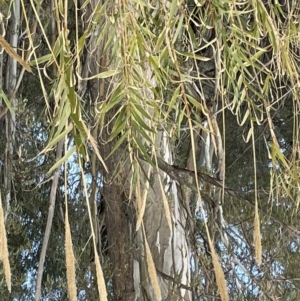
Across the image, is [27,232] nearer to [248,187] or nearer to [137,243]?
[137,243]

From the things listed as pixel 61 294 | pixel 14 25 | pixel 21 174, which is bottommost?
pixel 61 294

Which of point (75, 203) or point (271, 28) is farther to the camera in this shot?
point (75, 203)

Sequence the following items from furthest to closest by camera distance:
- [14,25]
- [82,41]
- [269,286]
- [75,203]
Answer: [75,203]
[269,286]
[14,25]
[82,41]

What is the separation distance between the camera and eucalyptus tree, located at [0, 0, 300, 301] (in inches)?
23.8

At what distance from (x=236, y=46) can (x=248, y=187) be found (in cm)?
134

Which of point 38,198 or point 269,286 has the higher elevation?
point 38,198

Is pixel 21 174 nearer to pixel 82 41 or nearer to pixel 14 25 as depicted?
pixel 14 25

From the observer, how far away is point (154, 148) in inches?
24.7

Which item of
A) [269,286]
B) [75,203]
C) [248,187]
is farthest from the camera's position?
[248,187]

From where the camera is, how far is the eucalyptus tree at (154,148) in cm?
60

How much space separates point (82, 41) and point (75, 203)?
0.88 meters

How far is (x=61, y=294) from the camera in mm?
1324

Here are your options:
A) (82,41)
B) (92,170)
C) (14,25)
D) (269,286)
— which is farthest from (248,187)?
(82,41)

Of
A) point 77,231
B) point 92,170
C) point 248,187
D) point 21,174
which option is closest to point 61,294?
point 77,231
